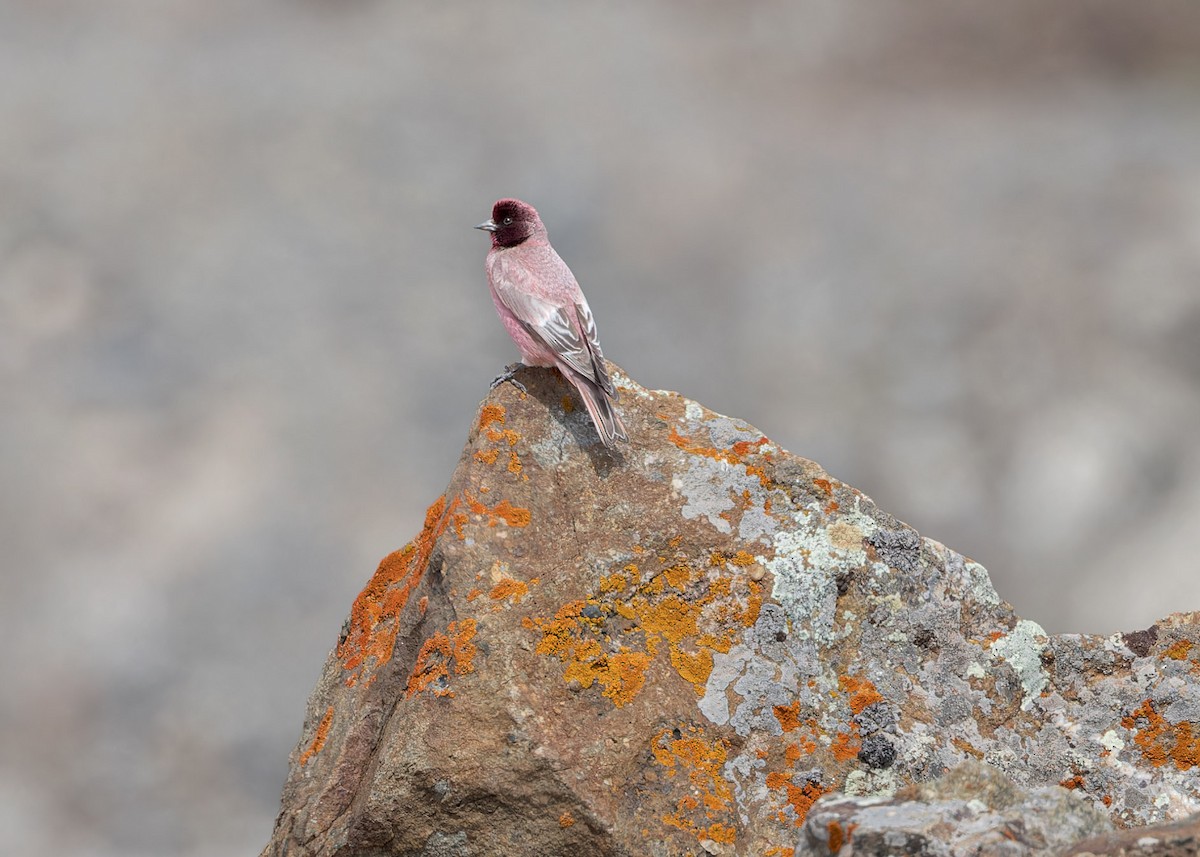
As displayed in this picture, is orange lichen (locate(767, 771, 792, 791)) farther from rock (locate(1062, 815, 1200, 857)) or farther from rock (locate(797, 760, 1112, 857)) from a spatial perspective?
rock (locate(1062, 815, 1200, 857))

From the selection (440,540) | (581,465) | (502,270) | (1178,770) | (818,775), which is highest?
(502,270)

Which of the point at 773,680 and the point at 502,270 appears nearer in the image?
the point at 773,680

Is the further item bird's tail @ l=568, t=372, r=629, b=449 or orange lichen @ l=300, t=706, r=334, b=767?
orange lichen @ l=300, t=706, r=334, b=767

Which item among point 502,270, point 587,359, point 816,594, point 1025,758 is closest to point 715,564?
point 816,594

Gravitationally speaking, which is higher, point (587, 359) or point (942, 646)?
point (587, 359)

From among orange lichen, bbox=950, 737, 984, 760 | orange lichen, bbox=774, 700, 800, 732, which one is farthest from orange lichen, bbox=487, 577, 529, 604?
orange lichen, bbox=950, 737, 984, 760

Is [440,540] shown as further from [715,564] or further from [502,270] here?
[502,270]

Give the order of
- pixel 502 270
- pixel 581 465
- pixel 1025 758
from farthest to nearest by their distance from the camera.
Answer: pixel 502 270, pixel 581 465, pixel 1025 758
